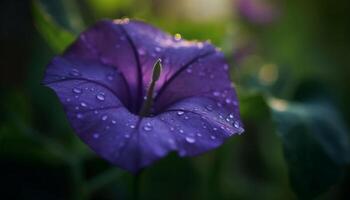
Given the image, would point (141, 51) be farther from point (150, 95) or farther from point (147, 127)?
point (147, 127)

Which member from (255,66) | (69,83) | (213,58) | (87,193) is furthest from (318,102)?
(69,83)

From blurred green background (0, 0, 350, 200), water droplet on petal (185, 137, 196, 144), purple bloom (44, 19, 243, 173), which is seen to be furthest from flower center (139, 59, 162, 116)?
blurred green background (0, 0, 350, 200)

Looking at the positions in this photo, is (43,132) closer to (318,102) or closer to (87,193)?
(87,193)

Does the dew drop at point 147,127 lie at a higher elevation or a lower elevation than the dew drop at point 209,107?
higher

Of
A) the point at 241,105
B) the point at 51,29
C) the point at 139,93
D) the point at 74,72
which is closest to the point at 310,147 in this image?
the point at 241,105

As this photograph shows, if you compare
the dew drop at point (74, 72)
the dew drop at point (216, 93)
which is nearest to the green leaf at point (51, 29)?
the dew drop at point (74, 72)

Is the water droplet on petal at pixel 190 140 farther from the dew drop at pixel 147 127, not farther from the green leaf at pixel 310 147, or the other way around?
the green leaf at pixel 310 147

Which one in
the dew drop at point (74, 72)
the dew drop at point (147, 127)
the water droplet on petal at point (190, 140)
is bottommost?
the water droplet on petal at point (190, 140)
